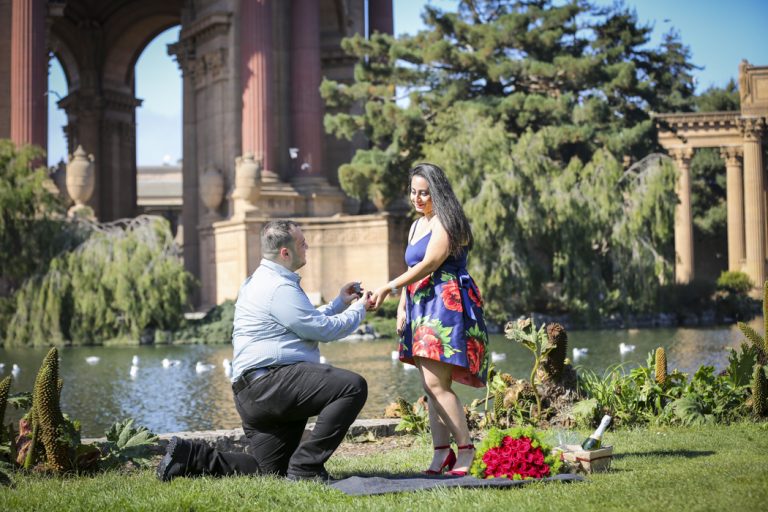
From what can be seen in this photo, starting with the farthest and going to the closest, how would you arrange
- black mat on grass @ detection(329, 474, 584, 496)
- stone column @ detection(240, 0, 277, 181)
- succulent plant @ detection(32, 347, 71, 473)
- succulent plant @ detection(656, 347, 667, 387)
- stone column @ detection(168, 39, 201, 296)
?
stone column @ detection(168, 39, 201, 296)
stone column @ detection(240, 0, 277, 181)
succulent plant @ detection(656, 347, 667, 387)
succulent plant @ detection(32, 347, 71, 473)
black mat on grass @ detection(329, 474, 584, 496)

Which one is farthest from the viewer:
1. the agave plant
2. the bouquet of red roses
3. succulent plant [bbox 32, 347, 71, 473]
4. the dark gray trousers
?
the agave plant

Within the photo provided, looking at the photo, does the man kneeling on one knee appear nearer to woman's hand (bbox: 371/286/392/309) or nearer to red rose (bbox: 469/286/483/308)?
woman's hand (bbox: 371/286/392/309)

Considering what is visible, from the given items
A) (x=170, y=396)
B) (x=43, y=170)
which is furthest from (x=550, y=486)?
(x=43, y=170)

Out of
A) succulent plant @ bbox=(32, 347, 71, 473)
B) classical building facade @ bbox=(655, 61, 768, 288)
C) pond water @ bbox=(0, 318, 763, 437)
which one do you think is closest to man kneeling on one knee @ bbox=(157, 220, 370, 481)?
succulent plant @ bbox=(32, 347, 71, 473)

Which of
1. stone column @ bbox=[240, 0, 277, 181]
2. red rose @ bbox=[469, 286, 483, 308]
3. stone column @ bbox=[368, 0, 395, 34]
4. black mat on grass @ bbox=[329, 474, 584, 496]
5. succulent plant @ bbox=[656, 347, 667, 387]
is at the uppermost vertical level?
stone column @ bbox=[368, 0, 395, 34]

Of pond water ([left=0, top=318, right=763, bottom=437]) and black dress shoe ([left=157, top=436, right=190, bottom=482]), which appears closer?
black dress shoe ([left=157, top=436, right=190, bottom=482])

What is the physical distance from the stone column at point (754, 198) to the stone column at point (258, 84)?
72.6 ft

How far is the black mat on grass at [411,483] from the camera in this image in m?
5.74

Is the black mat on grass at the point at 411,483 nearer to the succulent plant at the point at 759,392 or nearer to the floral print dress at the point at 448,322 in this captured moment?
the floral print dress at the point at 448,322

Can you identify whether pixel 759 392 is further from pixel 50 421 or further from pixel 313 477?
pixel 50 421

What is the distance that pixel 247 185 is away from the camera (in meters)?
31.6

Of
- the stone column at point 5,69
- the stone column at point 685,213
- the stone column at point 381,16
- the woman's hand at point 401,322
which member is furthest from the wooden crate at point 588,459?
the stone column at point 685,213

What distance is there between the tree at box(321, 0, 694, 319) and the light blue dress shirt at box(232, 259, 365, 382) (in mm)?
20227

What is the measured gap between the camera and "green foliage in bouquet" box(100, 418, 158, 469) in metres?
7.14
